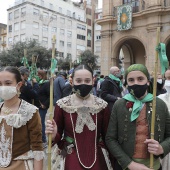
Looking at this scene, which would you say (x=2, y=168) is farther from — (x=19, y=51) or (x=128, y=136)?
(x=19, y=51)

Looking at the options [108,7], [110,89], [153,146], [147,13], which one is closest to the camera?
[153,146]

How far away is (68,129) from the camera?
8.11ft

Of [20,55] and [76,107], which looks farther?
[20,55]

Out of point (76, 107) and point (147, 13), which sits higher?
point (147, 13)

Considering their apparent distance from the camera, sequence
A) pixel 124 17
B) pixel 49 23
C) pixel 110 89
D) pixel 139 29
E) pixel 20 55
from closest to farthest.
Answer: pixel 110 89
pixel 139 29
pixel 124 17
pixel 20 55
pixel 49 23

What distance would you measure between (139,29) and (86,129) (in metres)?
16.6

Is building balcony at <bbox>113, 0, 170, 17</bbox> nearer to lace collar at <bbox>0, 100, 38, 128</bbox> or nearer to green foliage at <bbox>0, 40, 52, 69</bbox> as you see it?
lace collar at <bbox>0, 100, 38, 128</bbox>

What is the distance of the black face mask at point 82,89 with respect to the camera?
8.02 ft

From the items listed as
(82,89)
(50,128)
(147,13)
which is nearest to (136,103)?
(82,89)

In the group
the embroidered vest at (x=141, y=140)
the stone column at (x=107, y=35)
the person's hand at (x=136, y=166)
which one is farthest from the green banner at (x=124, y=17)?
the person's hand at (x=136, y=166)

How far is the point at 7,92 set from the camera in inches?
85.8

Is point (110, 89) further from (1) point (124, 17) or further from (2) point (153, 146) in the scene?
(1) point (124, 17)

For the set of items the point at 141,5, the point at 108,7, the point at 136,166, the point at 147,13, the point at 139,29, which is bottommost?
the point at 136,166

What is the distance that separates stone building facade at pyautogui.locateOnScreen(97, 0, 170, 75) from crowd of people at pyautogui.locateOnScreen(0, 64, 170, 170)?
46.4ft
